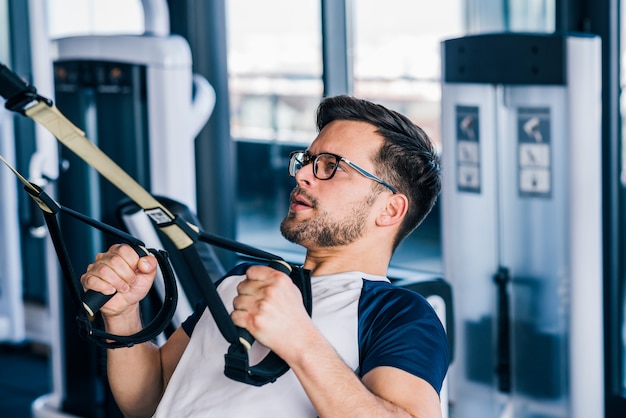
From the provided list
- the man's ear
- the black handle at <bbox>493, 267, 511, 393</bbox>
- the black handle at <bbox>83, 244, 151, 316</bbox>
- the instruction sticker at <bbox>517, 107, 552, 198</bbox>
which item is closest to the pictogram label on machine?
the black handle at <bbox>83, 244, 151, 316</bbox>

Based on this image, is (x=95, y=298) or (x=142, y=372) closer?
(x=95, y=298)

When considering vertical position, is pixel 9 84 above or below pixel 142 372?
above

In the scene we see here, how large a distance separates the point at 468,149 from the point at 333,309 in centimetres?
144

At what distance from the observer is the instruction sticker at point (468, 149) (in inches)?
115

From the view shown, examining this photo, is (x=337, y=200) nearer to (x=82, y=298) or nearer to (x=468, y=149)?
(x=82, y=298)

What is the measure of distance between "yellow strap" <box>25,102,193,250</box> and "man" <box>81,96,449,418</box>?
232 mm

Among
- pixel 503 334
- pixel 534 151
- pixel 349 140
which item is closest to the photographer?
pixel 349 140

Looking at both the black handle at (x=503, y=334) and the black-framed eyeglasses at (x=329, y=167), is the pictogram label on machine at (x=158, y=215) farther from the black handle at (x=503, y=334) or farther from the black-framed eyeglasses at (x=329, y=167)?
the black handle at (x=503, y=334)

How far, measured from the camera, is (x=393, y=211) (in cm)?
174

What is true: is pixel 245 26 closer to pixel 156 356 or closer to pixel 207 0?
pixel 207 0

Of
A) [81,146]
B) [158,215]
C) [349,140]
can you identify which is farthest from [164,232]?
[349,140]

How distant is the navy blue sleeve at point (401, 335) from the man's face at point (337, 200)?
0.12m

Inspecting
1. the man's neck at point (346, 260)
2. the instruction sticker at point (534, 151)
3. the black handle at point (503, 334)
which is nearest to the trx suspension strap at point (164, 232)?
the man's neck at point (346, 260)

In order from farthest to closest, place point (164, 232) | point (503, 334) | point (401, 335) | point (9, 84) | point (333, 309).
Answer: point (503, 334) → point (333, 309) → point (401, 335) → point (164, 232) → point (9, 84)
